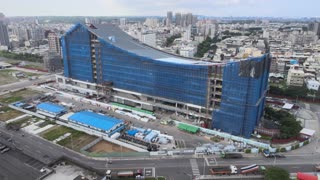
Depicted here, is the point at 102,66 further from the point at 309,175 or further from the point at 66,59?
the point at 309,175

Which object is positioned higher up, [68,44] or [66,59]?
[68,44]

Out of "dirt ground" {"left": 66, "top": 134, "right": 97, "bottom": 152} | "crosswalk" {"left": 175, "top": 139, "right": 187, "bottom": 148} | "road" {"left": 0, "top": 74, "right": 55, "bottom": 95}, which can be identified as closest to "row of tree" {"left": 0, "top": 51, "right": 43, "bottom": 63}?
"road" {"left": 0, "top": 74, "right": 55, "bottom": 95}

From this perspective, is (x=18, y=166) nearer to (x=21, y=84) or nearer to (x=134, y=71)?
(x=134, y=71)

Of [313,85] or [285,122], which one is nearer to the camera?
[285,122]

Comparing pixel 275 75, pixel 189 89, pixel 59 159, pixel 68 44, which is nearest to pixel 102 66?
pixel 68 44

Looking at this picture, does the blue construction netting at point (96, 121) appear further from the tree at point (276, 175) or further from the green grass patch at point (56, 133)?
the tree at point (276, 175)

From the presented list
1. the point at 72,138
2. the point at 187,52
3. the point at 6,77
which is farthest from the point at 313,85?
the point at 6,77
